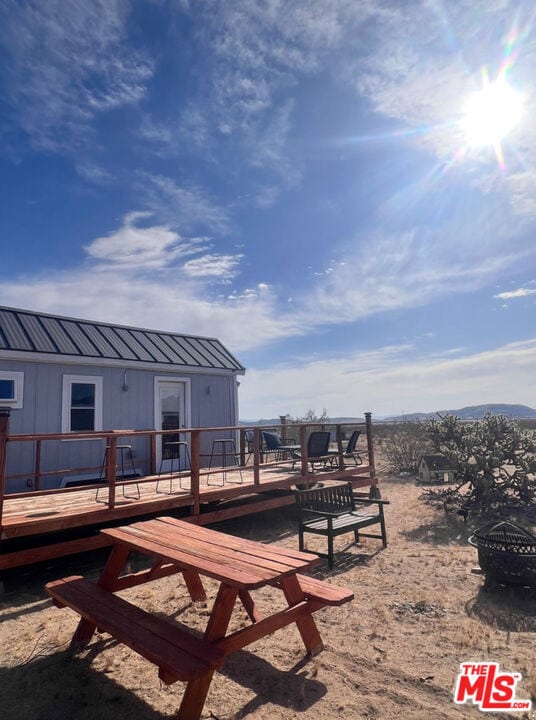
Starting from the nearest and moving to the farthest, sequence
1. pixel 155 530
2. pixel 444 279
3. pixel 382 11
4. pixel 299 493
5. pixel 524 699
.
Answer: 1. pixel 524 699
2. pixel 155 530
3. pixel 299 493
4. pixel 382 11
5. pixel 444 279

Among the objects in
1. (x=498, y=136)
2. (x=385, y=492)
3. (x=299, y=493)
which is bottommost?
(x=385, y=492)

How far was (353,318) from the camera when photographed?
1720 cm

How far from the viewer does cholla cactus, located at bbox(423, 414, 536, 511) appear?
25.7 ft

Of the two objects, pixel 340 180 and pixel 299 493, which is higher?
pixel 340 180

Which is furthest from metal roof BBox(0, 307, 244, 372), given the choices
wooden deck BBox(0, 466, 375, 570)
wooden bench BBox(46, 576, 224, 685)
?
wooden bench BBox(46, 576, 224, 685)

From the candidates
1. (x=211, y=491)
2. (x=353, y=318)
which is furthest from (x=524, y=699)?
(x=353, y=318)

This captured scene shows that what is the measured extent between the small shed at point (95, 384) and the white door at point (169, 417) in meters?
0.02

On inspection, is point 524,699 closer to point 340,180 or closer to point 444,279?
point 340,180

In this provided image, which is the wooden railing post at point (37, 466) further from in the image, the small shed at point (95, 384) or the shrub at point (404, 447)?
the shrub at point (404, 447)

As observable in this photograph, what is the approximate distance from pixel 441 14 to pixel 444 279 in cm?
730

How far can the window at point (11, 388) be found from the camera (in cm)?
709

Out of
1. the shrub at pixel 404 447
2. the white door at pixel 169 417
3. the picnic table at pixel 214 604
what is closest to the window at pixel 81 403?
the white door at pixel 169 417

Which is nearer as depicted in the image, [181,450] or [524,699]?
[524,699]

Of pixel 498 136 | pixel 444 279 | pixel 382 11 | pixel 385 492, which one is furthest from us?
pixel 444 279
